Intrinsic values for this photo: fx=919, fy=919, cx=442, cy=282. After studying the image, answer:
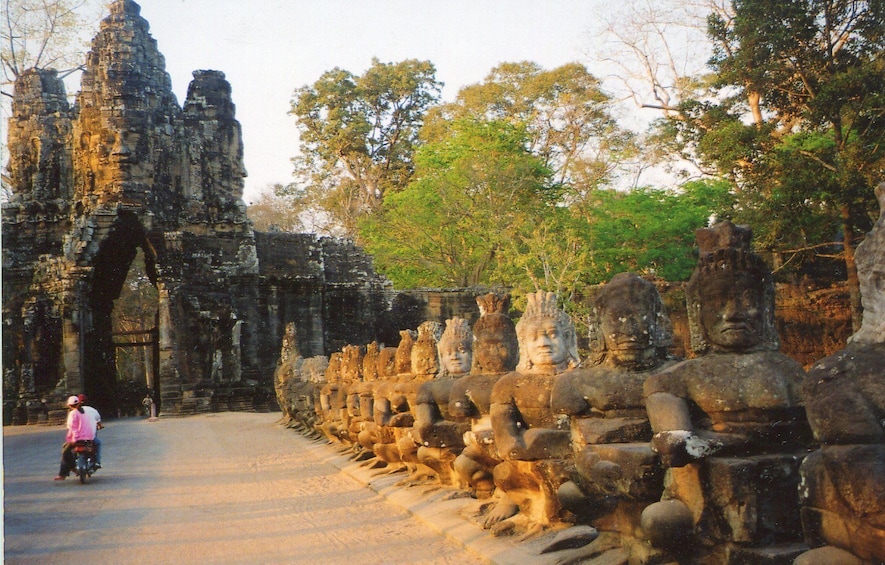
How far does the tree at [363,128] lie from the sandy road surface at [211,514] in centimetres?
2028

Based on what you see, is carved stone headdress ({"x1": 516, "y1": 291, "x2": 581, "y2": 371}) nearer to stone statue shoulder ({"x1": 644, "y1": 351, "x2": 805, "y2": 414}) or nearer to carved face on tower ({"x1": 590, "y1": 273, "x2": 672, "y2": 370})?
carved face on tower ({"x1": 590, "y1": 273, "x2": 672, "y2": 370})

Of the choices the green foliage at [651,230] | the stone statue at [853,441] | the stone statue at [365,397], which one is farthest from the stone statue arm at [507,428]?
the green foliage at [651,230]

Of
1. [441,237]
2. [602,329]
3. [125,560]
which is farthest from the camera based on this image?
[441,237]

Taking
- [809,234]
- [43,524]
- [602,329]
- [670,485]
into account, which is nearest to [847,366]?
[670,485]

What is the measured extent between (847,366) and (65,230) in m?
28.4

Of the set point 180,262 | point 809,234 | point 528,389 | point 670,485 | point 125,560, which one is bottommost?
Result: point 125,560

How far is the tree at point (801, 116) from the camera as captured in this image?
591 inches

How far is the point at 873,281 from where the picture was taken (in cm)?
331

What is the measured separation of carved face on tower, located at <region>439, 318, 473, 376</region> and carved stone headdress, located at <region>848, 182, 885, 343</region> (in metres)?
4.86

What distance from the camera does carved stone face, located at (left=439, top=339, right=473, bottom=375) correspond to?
801cm

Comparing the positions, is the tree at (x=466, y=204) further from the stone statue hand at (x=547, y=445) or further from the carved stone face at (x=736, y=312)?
the carved stone face at (x=736, y=312)

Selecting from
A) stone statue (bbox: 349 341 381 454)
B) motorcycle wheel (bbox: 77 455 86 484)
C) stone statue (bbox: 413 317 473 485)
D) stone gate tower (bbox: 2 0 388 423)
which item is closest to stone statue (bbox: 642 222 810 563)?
stone statue (bbox: 413 317 473 485)

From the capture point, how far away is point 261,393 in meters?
27.8

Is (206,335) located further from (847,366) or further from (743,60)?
(847,366)
